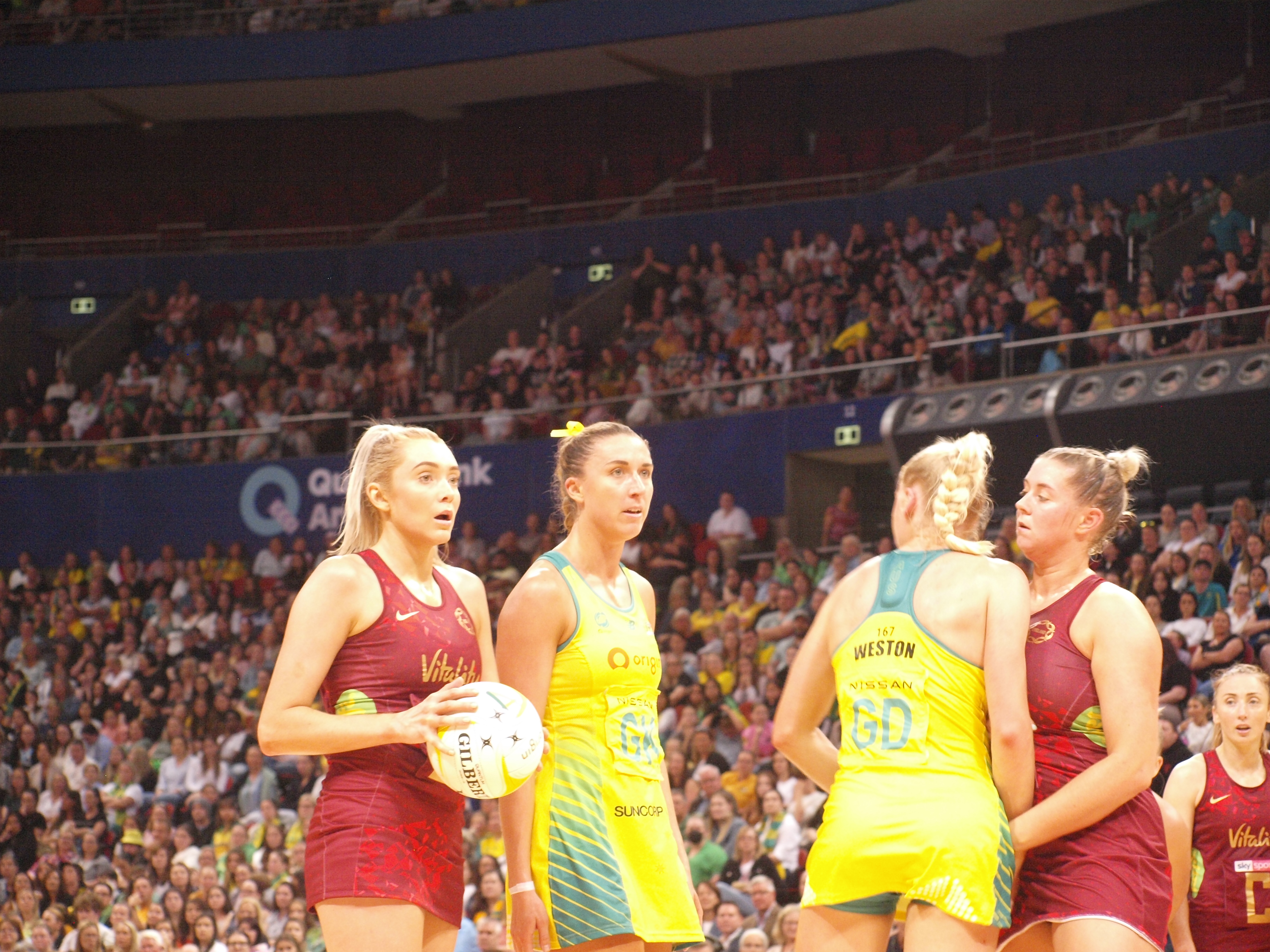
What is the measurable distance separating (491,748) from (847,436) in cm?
1255

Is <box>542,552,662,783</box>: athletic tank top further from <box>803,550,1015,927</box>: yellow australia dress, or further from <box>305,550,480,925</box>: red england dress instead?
<box>803,550,1015,927</box>: yellow australia dress

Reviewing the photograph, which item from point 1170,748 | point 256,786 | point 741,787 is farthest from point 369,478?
point 256,786

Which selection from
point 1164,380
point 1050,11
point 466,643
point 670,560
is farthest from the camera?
point 1050,11

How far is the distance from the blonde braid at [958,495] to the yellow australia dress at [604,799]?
3.07ft

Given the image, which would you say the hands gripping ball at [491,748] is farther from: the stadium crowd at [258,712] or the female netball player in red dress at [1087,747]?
the stadium crowd at [258,712]

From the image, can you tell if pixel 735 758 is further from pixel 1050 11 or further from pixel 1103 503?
pixel 1050 11

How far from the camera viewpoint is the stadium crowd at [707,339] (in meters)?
14.7

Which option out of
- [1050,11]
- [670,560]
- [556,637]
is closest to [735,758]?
[670,560]

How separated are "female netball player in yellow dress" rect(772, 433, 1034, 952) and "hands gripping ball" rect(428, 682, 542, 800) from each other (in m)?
0.74

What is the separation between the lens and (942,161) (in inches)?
760

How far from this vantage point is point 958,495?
3.72 metres

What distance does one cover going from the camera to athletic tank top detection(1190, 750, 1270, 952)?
17.2ft

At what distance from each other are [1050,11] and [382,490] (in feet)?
56.5

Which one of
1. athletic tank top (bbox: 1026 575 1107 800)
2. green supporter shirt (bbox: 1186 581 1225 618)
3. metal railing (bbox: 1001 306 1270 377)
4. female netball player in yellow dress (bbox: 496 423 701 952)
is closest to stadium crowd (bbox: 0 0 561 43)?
metal railing (bbox: 1001 306 1270 377)
